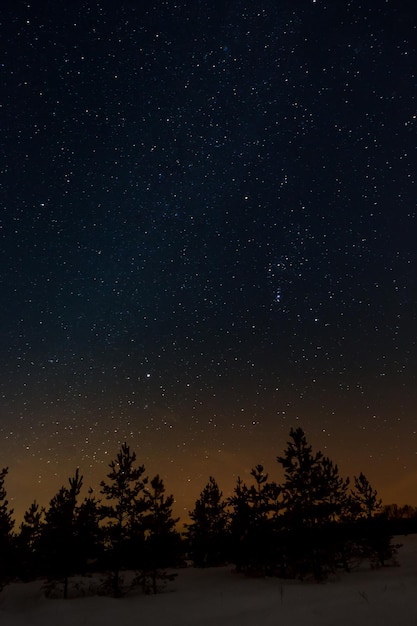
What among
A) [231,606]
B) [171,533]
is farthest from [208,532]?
[231,606]

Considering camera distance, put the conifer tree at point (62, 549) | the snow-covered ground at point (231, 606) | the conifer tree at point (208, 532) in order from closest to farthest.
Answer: the snow-covered ground at point (231, 606), the conifer tree at point (62, 549), the conifer tree at point (208, 532)

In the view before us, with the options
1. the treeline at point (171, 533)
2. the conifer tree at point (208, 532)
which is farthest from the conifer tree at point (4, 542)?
the conifer tree at point (208, 532)

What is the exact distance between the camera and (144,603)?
18.1 meters

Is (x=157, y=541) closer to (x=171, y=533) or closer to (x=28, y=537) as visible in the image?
(x=171, y=533)

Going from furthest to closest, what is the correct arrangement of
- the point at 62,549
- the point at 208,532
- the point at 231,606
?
the point at 208,532 < the point at 62,549 < the point at 231,606

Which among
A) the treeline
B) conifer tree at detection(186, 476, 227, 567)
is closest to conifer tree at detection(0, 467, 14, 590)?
the treeline

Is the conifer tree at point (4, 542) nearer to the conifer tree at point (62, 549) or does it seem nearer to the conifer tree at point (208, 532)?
the conifer tree at point (62, 549)

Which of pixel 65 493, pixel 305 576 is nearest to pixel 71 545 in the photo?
pixel 65 493

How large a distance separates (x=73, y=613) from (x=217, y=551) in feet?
65.9

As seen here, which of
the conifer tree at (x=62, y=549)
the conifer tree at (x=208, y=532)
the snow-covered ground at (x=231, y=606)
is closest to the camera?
the snow-covered ground at (x=231, y=606)

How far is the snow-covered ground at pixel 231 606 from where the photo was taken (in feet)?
29.1

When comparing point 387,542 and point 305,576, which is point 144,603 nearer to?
point 305,576

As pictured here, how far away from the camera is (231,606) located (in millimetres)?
14484

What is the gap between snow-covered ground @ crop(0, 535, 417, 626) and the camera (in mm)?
8859
